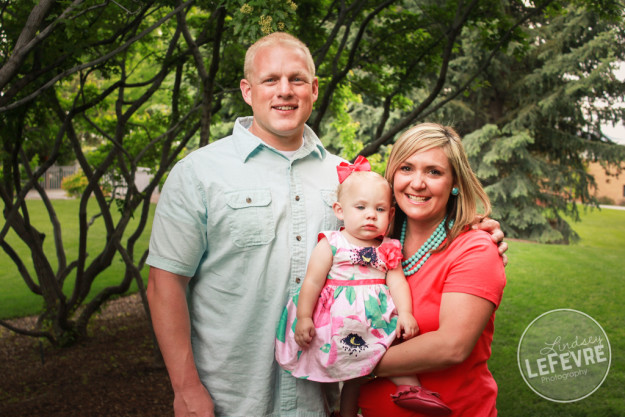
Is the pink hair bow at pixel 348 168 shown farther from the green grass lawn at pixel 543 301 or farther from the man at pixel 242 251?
the green grass lawn at pixel 543 301

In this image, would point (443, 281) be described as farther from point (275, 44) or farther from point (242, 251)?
point (275, 44)

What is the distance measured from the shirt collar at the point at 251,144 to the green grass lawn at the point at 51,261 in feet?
20.8

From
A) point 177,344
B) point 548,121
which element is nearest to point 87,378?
point 177,344

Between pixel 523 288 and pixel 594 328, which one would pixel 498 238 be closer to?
pixel 594 328

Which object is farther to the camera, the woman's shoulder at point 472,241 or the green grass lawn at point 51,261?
the green grass lawn at point 51,261

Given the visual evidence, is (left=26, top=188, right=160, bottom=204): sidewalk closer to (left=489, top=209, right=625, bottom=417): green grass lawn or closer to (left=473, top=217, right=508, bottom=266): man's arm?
(left=489, top=209, right=625, bottom=417): green grass lawn

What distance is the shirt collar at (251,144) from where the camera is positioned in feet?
7.61

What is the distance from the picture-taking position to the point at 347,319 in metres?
2.14

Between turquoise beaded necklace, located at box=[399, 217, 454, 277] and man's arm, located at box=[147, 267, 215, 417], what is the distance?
3.08 ft

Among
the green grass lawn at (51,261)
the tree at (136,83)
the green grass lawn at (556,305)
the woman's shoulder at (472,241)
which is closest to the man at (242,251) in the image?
the woman's shoulder at (472,241)

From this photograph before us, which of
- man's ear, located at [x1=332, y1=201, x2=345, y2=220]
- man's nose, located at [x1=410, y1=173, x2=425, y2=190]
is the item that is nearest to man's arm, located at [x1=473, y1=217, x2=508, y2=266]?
man's nose, located at [x1=410, y1=173, x2=425, y2=190]

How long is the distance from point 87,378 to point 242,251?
4151mm

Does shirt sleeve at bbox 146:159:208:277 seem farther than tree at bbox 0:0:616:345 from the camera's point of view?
No

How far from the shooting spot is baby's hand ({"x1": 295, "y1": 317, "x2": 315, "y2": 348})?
83.3 inches
